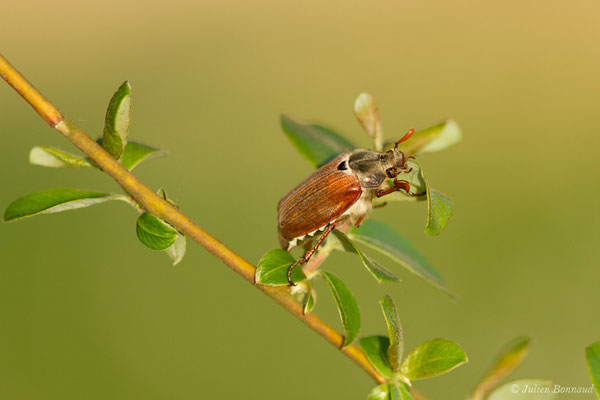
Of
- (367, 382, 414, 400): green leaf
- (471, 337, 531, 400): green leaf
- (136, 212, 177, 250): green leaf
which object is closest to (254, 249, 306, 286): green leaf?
(136, 212, 177, 250): green leaf

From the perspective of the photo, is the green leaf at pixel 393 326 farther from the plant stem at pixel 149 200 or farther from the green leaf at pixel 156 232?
the green leaf at pixel 156 232

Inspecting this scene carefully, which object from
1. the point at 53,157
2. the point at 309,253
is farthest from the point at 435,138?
the point at 53,157

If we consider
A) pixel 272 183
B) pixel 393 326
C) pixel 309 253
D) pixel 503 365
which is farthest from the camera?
pixel 272 183

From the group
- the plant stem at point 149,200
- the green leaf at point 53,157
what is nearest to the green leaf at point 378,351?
the plant stem at point 149,200

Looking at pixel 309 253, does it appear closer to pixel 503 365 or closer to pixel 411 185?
pixel 411 185

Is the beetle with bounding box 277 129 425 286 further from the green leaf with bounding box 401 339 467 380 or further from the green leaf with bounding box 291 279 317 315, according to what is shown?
the green leaf with bounding box 401 339 467 380

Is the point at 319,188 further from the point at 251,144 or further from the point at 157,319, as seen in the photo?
the point at 251,144

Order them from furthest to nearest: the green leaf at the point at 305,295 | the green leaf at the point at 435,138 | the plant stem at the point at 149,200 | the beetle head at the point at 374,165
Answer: the beetle head at the point at 374,165, the green leaf at the point at 435,138, the green leaf at the point at 305,295, the plant stem at the point at 149,200
